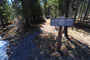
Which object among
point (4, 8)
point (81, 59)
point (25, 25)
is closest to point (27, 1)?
point (25, 25)

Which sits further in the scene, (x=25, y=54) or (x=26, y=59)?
(x=25, y=54)

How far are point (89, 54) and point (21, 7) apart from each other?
30.1 ft

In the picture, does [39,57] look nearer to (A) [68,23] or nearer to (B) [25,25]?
(A) [68,23]

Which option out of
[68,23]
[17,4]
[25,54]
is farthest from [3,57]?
[17,4]

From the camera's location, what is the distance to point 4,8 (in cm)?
1473

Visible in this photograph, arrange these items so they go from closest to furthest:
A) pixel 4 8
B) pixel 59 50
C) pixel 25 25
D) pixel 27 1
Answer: pixel 59 50, pixel 27 1, pixel 25 25, pixel 4 8

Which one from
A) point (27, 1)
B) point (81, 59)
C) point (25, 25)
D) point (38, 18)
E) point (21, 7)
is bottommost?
point (81, 59)

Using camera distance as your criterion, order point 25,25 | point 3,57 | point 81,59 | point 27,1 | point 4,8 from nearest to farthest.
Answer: point 81,59, point 3,57, point 27,1, point 25,25, point 4,8

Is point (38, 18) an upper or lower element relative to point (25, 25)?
upper

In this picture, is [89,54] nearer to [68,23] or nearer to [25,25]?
[68,23]

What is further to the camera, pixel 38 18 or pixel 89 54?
pixel 38 18

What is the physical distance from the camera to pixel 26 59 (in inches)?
172

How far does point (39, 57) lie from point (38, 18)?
37.5 feet

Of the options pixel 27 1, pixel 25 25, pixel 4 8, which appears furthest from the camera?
pixel 4 8
